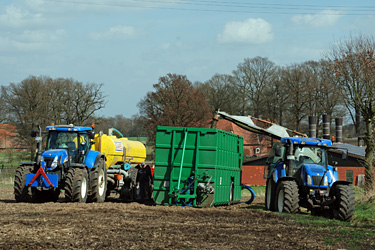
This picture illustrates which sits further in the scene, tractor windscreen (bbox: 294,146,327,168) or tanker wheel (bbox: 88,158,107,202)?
tanker wheel (bbox: 88,158,107,202)

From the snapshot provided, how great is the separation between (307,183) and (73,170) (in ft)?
23.8

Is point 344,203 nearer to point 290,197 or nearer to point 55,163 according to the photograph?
point 290,197

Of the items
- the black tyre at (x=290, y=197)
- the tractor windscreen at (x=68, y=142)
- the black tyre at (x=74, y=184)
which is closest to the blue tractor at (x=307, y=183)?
the black tyre at (x=290, y=197)

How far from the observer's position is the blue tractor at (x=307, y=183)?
1596 cm

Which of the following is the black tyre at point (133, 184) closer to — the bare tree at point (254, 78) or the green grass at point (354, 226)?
the green grass at point (354, 226)

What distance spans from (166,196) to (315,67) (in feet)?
146

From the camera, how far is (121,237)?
10.2 m

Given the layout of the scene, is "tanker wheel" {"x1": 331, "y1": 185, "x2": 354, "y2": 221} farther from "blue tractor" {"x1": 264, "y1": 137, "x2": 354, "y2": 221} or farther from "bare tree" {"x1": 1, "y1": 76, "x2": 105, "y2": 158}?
"bare tree" {"x1": 1, "y1": 76, "x2": 105, "y2": 158}

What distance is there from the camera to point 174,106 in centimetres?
5800

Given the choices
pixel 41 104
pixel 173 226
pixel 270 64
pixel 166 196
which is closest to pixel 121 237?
pixel 173 226

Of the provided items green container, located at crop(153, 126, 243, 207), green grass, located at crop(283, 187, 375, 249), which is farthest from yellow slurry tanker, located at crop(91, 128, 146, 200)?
green grass, located at crop(283, 187, 375, 249)

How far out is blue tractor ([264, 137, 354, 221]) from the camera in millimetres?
15961

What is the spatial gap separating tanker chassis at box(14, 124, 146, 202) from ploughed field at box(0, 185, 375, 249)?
7.13 feet

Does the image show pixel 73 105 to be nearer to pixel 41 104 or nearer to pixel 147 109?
pixel 41 104
